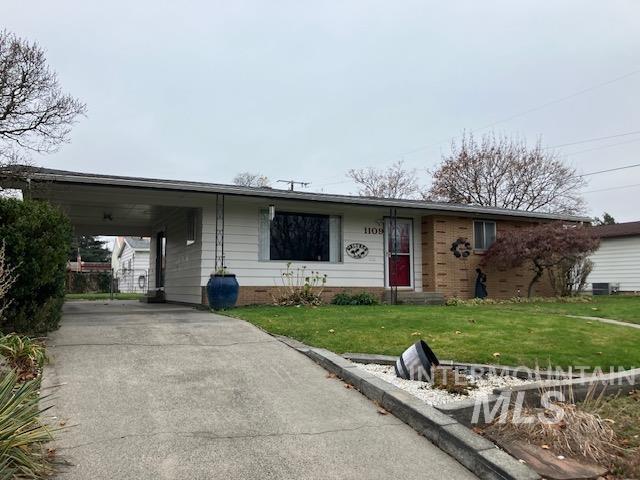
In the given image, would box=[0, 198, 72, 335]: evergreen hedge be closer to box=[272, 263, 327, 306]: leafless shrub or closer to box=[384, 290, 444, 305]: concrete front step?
box=[272, 263, 327, 306]: leafless shrub

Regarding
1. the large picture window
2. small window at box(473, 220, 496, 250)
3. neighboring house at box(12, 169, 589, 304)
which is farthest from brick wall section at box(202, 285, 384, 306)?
small window at box(473, 220, 496, 250)

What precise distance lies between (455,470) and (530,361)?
296cm

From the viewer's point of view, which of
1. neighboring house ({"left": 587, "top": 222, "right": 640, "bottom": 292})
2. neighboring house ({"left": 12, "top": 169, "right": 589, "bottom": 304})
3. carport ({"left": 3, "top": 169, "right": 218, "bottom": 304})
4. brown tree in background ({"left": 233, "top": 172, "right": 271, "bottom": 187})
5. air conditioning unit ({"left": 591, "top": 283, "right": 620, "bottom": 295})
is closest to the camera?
carport ({"left": 3, "top": 169, "right": 218, "bottom": 304})

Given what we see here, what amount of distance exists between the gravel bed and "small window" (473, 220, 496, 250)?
11.4m

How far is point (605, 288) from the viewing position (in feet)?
80.2

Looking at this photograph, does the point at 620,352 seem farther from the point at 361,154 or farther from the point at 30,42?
the point at 361,154

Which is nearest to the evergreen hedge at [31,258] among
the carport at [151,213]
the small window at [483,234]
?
the carport at [151,213]

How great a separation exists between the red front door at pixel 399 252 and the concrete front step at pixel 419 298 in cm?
68

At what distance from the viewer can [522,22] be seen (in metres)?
13.0

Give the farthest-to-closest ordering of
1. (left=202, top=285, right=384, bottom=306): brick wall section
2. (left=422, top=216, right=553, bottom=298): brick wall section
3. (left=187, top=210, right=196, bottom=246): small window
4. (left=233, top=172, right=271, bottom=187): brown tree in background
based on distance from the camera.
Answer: (left=233, top=172, right=271, bottom=187): brown tree in background, (left=422, top=216, right=553, bottom=298): brick wall section, (left=187, top=210, right=196, bottom=246): small window, (left=202, top=285, right=384, bottom=306): brick wall section

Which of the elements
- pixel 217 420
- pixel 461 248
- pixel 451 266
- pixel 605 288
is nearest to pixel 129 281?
pixel 451 266

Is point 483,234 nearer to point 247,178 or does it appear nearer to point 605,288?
point 605,288

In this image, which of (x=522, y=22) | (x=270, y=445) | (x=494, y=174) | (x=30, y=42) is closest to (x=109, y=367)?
(x=270, y=445)

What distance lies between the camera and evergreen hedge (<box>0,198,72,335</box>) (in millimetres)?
6637
